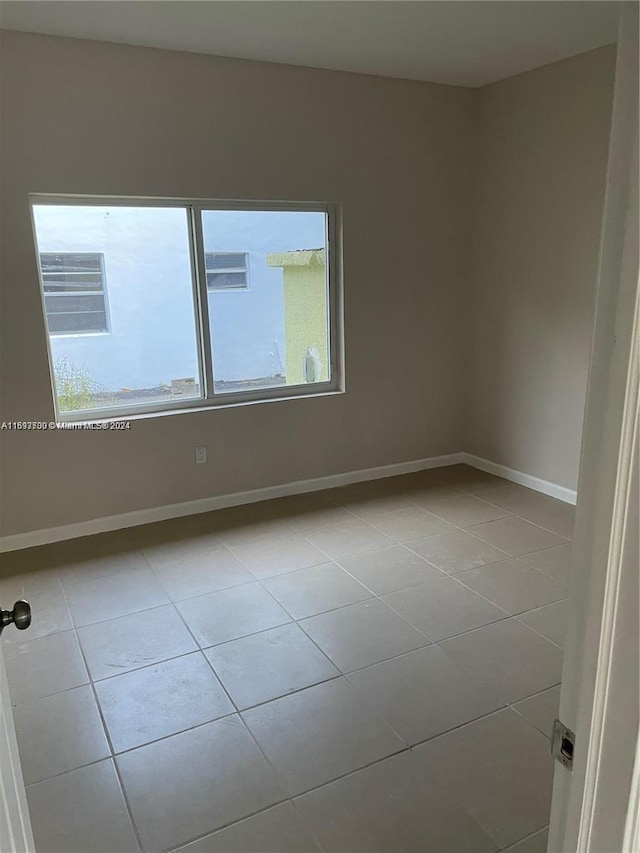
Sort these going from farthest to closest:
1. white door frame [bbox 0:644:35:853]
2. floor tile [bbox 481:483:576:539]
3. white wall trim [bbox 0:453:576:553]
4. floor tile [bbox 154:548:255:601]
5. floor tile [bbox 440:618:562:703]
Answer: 1. floor tile [bbox 481:483:576:539]
2. white wall trim [bbox 0:453:576:553]
3. floor tile [bbox 154:548:255:601]
4. floor tile [bbox 440:618:562:703]
5. white door frame [bbox 0:644:35:853]

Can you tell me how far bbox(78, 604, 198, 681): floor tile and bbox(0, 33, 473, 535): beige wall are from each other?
3.61ft

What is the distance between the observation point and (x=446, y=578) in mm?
3180

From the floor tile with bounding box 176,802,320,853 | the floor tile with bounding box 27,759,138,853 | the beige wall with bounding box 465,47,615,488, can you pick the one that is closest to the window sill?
the beige wall with bounding box 465,47,615,488

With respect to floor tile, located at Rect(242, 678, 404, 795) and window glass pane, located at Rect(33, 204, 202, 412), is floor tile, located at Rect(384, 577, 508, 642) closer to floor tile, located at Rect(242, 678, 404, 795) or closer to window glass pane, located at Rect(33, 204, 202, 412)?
floor tile, located at Rect(242, 678, 404, 795)

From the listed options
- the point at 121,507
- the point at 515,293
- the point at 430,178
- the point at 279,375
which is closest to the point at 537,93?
the point at 430,178


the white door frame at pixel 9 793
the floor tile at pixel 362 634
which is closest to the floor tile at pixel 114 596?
the floor tile at pixel 362 634

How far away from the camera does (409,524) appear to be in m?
3.86

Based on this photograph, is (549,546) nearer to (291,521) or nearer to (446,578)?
(446,578)

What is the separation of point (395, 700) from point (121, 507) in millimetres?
2207

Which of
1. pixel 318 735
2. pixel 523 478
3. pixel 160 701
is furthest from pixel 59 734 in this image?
pixel 523 478

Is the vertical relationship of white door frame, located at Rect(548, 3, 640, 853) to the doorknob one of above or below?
above

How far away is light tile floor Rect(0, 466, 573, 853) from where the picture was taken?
5.99ft

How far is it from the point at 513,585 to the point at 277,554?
1253mm

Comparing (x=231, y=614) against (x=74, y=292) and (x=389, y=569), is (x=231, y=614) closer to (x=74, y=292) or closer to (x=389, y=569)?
(x=389, y=569)
